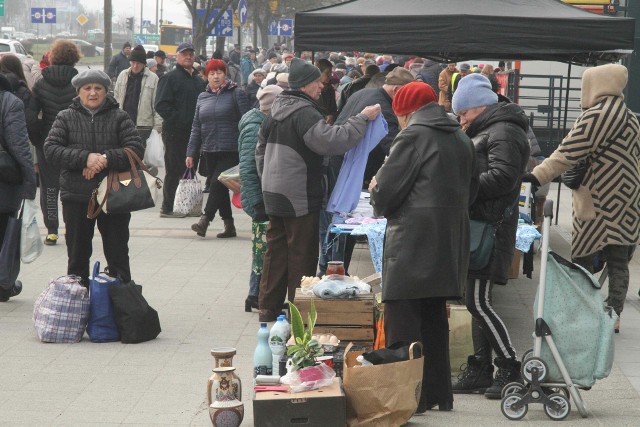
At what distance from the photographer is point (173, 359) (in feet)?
25.1

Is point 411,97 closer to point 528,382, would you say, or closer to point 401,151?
point 401,151

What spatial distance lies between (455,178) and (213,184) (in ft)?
22.5

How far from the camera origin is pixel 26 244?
365 inches

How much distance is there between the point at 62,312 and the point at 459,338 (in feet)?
8.98

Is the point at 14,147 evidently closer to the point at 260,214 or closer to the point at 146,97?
the point at 260,214

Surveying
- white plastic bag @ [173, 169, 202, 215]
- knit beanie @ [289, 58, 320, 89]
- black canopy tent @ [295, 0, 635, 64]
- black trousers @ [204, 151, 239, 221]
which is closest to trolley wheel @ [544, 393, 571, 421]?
knit beanie @ [289, 58, 320, 89]

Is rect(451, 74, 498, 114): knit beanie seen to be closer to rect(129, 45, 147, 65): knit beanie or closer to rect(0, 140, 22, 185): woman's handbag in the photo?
rect(0, 140, 22, 185): woman's handbag

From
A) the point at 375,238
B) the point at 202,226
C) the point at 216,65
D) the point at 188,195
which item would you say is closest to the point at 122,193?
the point at 375,238

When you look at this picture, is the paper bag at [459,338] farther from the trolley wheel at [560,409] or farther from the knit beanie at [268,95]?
the knit beanie at [268,95]

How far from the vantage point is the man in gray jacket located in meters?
8.08

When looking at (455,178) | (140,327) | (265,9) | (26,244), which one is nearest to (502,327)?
(455,178)

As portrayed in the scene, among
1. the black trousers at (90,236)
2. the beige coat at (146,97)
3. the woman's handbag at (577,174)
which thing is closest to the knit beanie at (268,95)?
the black trousers at (90,236)

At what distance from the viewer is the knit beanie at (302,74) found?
26.6ft

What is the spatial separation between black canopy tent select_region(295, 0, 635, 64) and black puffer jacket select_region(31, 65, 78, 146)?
9.41 feet
